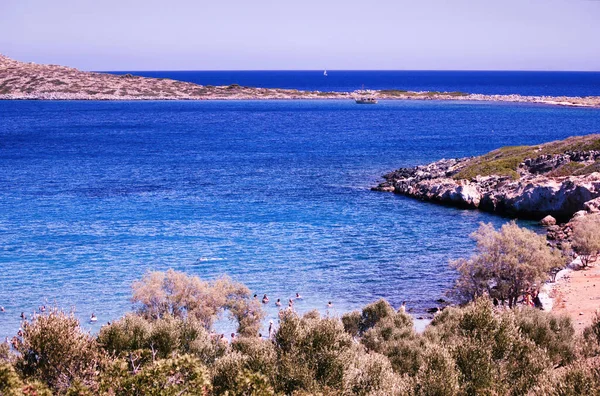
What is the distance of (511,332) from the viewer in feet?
75.7

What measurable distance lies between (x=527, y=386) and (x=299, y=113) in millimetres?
171372

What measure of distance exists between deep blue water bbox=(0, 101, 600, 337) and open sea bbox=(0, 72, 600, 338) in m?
0.21

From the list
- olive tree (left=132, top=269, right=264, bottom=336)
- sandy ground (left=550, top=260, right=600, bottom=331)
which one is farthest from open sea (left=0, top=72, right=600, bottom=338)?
sandy ground (left=550, top=260, right=600, bottom=331)

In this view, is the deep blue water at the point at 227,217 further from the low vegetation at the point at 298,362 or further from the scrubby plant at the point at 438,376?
the scrubby plant at the point at 438,376

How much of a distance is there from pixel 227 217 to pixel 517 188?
33.7 meters

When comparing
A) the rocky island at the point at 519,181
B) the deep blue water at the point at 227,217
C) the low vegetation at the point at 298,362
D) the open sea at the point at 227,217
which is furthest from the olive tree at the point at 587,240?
the low vegetation at the point at 298,362

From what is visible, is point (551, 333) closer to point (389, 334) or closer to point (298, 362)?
point (389, 334)

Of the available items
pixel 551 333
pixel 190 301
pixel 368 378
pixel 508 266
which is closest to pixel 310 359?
pixel 368 378

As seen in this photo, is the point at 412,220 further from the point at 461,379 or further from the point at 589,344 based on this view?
the point at 461,379

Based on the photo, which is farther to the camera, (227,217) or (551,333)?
(227,217)

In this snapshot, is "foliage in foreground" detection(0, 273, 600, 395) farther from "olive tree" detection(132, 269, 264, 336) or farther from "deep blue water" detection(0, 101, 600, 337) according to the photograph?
"deep blue water" detection(0, 101, 600, 337)

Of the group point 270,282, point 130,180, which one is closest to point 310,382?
point 270,282

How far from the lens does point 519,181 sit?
232 feet

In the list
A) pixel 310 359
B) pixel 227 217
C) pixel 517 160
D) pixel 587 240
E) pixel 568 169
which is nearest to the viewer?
pixel 310 359
